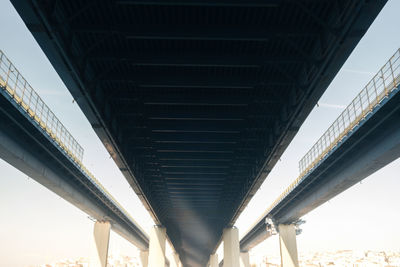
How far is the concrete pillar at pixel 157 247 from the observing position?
183 feet

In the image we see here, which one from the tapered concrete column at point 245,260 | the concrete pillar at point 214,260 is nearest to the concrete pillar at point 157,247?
the tapered concrete column at point 245,260

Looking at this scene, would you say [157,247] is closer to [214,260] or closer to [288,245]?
[288,245]

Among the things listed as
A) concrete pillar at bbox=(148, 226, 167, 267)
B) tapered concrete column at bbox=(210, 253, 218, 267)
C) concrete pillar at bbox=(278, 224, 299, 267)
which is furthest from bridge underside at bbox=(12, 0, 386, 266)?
tapered concrete column at bbox=(210, 253, 218, 267)

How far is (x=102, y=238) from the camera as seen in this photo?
52.2 metres

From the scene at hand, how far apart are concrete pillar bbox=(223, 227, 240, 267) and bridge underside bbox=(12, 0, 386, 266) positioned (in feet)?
107

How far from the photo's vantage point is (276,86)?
20.0 m

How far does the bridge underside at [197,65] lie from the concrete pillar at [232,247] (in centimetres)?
3248

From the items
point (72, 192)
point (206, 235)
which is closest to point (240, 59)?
point (72, 192)

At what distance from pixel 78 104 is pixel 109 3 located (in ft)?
20.8

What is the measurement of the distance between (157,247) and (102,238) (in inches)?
368

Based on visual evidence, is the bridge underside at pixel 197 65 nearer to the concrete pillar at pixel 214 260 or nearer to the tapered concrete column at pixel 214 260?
the concrete pillar at pixel 214 260

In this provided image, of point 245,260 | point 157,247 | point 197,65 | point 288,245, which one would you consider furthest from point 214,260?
point 197,65

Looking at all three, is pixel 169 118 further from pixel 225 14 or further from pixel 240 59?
pixel 225 14

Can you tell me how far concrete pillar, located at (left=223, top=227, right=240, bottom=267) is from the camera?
59.6 meters
